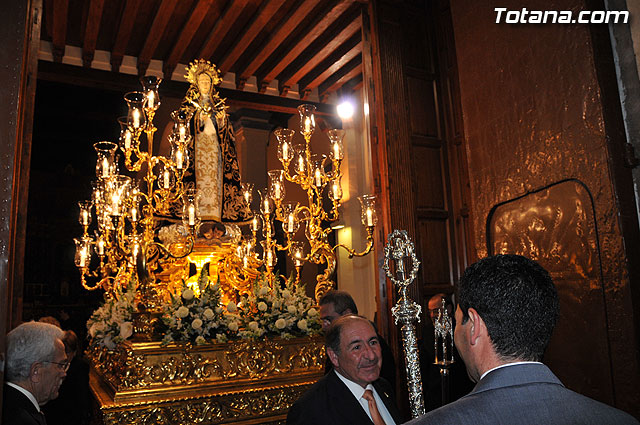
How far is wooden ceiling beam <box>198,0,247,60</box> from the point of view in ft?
18.0

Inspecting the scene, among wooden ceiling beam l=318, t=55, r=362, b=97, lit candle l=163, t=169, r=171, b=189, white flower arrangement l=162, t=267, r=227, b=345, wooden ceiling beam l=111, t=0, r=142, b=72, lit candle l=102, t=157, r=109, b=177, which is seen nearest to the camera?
white flower arrangement l=162, t=267, r=227, b=345

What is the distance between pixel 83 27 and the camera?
596 cm

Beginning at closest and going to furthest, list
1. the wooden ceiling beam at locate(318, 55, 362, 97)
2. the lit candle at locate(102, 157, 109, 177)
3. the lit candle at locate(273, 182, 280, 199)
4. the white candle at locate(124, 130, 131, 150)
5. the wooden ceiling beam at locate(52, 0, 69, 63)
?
the white candle at locate(124, 130, 131, 150), the lit candle at locate(102, 157, 109, 177), the lit candle at locate(273, 182, 280, 199), the wooden ceiling beam at locate(52, 0, 69, 63), the wooden ceiling beam at locate(318, 55, 362, 97)

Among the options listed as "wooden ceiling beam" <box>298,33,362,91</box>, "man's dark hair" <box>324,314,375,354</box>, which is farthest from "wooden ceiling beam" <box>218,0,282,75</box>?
"man's dark hair" <box>324,314,375,354</box>

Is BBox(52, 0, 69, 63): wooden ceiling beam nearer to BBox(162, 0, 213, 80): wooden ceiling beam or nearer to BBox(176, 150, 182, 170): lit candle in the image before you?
BBox(162, 0, 213, 80): wooden ceiling beam

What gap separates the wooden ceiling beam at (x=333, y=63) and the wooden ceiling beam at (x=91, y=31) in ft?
9.76

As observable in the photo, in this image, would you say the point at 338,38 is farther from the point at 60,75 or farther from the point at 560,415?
the point at 560,415

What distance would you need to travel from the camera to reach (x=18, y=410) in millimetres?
1883

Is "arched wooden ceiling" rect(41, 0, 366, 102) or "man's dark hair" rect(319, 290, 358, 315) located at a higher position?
"arched wooden ceiling" rect(41, 0, 366, 102)

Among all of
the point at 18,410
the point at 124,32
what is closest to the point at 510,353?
the point at 18,410

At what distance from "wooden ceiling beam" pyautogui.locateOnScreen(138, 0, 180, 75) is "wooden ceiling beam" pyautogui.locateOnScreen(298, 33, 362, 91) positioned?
2255mm

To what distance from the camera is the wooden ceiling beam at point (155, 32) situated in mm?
5461

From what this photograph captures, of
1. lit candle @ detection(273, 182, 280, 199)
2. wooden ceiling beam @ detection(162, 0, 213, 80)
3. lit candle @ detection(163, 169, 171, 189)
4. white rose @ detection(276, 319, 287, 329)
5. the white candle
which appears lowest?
white rose @ detection(276, 319, 287, 329)

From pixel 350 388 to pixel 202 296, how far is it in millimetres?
1899
